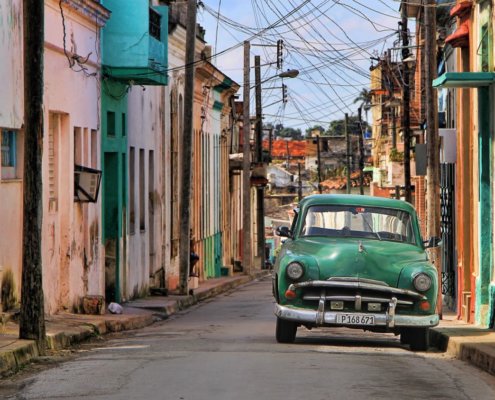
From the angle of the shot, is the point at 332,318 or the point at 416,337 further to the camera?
the point at 416,337

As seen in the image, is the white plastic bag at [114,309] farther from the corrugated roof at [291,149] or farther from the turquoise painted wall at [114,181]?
the corrugated roof at [291,149]

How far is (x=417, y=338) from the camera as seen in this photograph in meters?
17.8

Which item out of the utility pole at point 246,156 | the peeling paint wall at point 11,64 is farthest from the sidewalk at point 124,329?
the utility pole at point 246,156

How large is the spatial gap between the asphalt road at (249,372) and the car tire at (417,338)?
0.24 m

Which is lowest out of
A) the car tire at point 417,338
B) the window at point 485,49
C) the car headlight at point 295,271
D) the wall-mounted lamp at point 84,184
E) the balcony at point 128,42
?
the car tire at point 417,338

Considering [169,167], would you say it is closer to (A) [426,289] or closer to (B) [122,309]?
(B) [122,309]

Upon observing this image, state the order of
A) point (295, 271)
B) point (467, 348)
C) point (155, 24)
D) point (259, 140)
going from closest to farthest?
point (467, 348), point (295, 271), point (155, 24), point (259, 140)

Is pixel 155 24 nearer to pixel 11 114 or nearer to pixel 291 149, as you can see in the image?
pixel 11 114

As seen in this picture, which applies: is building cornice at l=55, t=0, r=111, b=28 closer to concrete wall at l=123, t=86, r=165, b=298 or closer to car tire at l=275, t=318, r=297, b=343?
concrete wall at l=123, t=86, r=165, b=298

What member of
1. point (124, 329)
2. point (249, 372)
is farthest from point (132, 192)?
point (249, 372)

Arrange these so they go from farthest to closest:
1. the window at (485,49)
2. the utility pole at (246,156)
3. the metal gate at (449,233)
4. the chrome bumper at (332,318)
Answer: the utility pole at (246,156) < the metal gate at (449,233) < the window at (485,49) < the chrome bumper at (332,318)

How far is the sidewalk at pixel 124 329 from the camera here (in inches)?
596

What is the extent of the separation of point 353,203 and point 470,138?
7567mm

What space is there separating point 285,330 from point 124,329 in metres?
6.35
